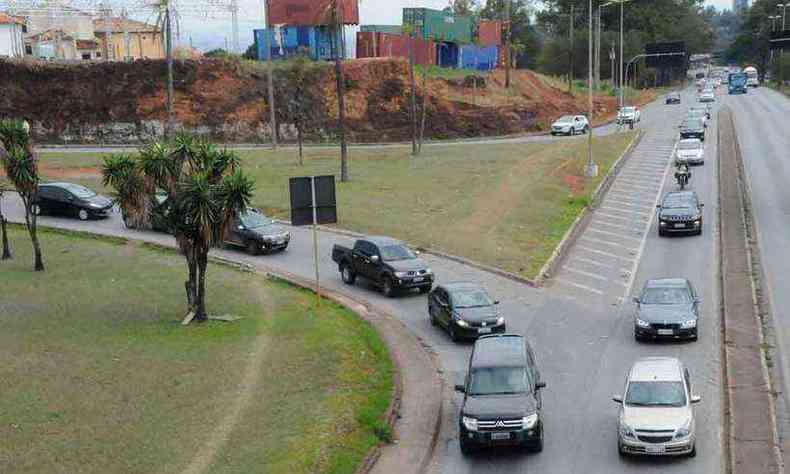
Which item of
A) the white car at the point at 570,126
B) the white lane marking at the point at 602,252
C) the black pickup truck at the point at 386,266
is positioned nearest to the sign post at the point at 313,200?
the black pickup truck at the point at 386,266

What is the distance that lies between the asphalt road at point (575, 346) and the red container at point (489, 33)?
71128 millimetres

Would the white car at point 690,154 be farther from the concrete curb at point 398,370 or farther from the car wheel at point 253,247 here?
the concrete curb at point 398,370

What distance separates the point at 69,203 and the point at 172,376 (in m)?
25.4

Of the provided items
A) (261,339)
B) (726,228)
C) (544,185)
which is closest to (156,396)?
(261,339)

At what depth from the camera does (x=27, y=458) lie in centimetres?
1827

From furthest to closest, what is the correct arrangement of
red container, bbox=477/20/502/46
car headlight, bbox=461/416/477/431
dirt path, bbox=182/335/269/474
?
red container, bbox=477/20/502/46 → car headlight, bbox=461/416/477/431 → dirt path, bbox=182/335/269/474

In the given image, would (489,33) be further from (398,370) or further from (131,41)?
(398,370)

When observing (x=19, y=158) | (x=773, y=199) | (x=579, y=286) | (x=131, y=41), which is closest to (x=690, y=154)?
(x=773, y=199)

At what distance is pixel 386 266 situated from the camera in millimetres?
32219

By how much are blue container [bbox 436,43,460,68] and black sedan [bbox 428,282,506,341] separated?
85.6 m

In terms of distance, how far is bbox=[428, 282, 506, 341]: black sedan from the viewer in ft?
87.2

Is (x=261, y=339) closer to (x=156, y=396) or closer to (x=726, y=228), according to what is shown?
(x=156, y=396)

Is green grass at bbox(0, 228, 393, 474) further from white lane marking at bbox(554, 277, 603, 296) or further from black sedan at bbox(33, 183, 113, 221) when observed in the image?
black sedan at bbox(33, 183, 113, 221)

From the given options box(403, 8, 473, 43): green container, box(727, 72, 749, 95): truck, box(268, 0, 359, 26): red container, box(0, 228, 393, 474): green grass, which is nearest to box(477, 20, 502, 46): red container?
box(403, 8, 473, 43): green container
